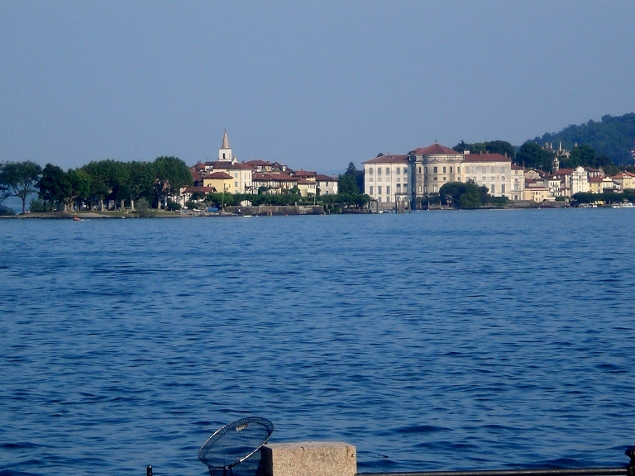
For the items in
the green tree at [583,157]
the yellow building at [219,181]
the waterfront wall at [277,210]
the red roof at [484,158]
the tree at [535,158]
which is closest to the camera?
the waterfront wall at [277,210]

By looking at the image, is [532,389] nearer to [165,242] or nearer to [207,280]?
[207,280]

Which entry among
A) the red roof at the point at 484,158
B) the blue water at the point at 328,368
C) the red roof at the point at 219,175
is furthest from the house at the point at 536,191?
the blue water at the point at 328,368

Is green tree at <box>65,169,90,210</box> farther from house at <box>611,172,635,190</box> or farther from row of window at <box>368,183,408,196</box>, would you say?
house at <box>611,172,635,190</box>

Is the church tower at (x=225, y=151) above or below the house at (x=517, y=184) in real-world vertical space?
above

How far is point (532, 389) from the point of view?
1029 cm

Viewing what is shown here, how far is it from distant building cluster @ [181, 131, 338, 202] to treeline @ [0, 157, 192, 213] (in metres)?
9.03

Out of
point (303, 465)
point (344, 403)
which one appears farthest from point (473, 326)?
point (303, 465)

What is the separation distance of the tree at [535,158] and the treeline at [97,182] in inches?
2841

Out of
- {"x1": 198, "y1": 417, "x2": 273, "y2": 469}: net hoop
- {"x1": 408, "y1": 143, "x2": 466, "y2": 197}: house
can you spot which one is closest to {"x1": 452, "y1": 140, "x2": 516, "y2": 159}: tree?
{"x1": 408, "y1": 143, "x2": 466, "y2": 197}: house

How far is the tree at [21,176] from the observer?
93.8 m

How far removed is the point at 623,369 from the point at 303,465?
726cm

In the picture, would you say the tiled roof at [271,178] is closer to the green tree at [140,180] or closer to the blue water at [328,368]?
the green tree at [140,180]

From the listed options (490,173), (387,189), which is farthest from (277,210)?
(490,173)

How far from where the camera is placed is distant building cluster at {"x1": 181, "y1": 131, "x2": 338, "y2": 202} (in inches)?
4481
